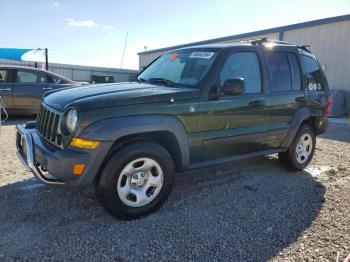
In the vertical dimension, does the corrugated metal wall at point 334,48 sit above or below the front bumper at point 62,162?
above

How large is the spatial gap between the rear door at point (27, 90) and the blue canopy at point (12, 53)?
446 inches

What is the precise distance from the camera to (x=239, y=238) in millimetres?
3059

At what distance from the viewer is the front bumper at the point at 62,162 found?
2.90 meters

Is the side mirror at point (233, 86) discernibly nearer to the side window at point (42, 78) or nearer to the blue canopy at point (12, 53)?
the side window at point (42, 78)

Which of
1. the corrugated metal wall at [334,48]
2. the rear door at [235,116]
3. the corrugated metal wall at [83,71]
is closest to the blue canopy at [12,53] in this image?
the corrugated metal wall at [83,71]

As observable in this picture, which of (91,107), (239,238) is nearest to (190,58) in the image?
(91,107)

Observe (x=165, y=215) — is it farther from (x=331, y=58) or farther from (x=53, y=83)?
(x=331, y=58)

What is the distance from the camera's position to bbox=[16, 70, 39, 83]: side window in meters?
8.76

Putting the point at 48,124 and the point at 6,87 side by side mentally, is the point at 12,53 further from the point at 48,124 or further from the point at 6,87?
the point at 48,124

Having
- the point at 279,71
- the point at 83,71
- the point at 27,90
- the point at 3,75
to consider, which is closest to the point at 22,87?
the point at 27,90

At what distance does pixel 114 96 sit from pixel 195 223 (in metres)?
1.55

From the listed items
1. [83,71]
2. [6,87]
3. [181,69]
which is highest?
[83,71]

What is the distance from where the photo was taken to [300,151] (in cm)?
520

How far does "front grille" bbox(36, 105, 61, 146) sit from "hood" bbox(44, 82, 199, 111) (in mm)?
92
